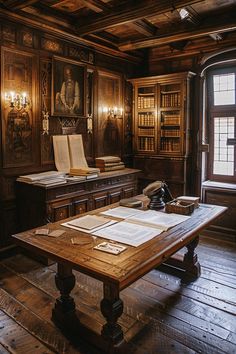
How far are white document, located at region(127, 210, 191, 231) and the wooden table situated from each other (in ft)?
0.22

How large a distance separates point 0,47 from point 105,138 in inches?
84.9

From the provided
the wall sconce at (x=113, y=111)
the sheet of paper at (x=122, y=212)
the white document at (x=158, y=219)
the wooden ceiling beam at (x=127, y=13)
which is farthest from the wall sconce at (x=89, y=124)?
the white document at (x=158, y=219)

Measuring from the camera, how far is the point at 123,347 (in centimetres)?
220

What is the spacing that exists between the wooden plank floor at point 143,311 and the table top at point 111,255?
2.44 feet

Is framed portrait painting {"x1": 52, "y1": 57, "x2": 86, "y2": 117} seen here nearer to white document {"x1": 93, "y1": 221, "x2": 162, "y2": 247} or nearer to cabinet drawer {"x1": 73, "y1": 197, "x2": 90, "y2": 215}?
cabinet drawer {"x1": 73, "y1": 197, "x2": 90, "y2": 215}

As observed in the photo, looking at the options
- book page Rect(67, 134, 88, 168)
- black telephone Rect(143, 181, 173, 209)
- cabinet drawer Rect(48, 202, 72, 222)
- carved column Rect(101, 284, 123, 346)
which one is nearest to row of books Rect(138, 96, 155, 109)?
book page Rect(67, 134, 88, 168)

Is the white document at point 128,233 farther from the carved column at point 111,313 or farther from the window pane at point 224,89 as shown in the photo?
the window pane at point 224,89

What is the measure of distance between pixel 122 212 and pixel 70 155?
72.0 inches

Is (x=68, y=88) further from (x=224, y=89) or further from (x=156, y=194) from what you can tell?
(x=224, y=89)

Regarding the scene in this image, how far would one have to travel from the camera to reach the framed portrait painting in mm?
4203

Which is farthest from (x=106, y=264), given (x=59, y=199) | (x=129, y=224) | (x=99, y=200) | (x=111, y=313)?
(x=99, y=200)

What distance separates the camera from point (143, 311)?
8.98ft

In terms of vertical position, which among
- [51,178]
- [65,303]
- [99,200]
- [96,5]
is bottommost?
[65,303]

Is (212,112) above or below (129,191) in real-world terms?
above
